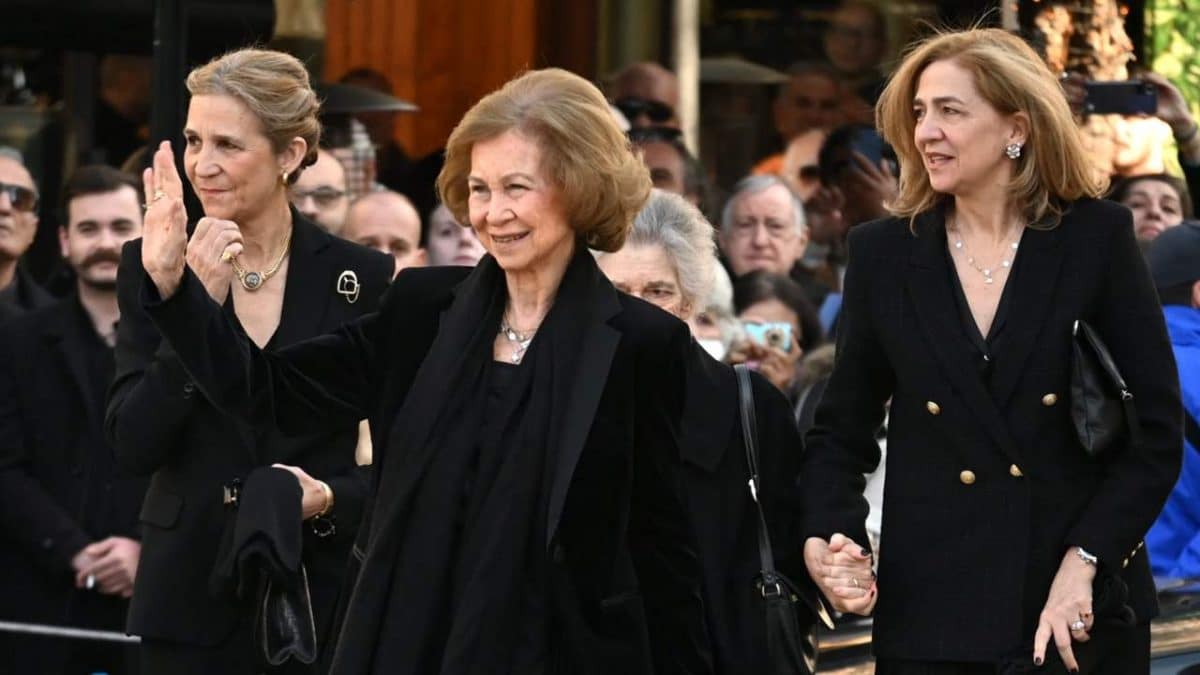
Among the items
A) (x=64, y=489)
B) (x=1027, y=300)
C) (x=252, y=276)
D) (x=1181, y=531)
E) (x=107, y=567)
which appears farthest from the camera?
(x=64, y=489)

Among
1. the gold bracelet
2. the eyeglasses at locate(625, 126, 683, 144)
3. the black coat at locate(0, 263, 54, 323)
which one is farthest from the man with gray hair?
the gold bracelet

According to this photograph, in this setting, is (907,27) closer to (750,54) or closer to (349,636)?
(750,54)

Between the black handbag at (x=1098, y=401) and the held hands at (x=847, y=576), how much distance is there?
0.47m

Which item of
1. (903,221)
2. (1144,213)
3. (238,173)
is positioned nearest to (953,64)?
(903,221)

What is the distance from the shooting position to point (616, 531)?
13.2ft

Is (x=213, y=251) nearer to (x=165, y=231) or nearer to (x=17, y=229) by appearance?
(x=165, y=231)

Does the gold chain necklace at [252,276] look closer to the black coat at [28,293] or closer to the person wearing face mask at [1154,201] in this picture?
the black coat at [28,293]

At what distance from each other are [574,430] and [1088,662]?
107 centimetres

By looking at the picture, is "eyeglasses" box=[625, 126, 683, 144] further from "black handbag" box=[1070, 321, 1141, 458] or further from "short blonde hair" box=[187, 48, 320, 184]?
"black handbag" box=[1070, 321, 1141, 458]

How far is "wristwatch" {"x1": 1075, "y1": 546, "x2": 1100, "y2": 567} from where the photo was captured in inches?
168

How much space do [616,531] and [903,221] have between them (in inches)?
38.7

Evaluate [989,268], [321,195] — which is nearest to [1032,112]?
[989,268]

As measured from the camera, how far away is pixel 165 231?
430 centimetres

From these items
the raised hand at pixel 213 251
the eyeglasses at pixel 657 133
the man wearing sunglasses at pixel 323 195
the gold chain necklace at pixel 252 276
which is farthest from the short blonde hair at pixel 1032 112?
the eyeglasses at pixel 657 133
